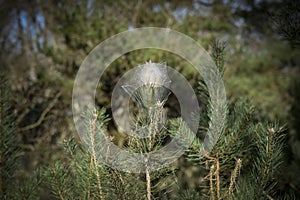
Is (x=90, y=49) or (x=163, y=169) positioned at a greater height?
(x=90, y=49)

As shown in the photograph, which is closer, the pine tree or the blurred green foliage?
the pine tree

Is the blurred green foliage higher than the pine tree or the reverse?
higher

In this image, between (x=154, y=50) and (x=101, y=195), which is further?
(x=154, y=50)

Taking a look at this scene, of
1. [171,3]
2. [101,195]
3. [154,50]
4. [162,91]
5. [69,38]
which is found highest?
[171,3]

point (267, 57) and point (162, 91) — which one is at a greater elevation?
point (267, 57)

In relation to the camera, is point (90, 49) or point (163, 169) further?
point (90, 49)

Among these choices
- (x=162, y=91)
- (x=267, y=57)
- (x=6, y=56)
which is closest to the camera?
(x=162, y=91)

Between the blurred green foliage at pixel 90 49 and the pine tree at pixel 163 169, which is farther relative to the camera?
the blurred green foliage at pixel 90 49

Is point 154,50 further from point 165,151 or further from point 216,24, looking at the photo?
point 165,151

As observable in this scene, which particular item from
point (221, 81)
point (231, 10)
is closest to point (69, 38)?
point (231, 10)

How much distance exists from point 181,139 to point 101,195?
8.1 inches

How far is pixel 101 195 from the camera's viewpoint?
0.73 metres

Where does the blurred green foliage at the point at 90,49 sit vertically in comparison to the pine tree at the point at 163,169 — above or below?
above

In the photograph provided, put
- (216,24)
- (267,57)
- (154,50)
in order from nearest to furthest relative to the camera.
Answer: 1. (154,50)
2. (216,24)
3. (267,57)
